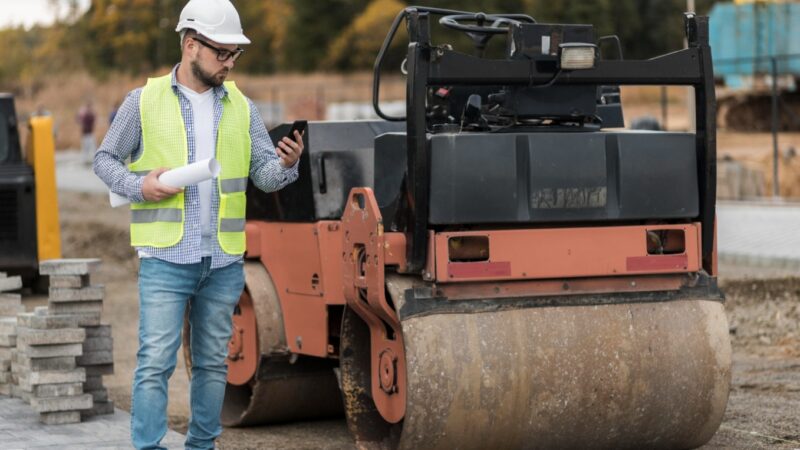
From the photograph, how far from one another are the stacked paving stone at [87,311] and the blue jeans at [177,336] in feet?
5.40

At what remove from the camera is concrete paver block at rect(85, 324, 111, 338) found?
736 cm

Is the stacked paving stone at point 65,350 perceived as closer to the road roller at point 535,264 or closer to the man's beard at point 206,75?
the road roller at point 535,264

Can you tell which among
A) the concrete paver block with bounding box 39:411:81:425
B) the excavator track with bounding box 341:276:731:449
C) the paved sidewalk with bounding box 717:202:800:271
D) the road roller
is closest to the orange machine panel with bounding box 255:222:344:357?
the road roller

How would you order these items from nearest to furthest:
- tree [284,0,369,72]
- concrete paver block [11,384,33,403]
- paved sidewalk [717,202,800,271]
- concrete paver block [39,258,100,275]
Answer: concrete paver block [39,258,100,275]
concrete paver block [11,384,33,403]
paved sidewalk [717,202,800,271]
tree [284,0,369,72]

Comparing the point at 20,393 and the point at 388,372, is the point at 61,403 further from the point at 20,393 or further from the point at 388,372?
the point at 388,372

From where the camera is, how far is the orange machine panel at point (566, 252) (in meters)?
5.84

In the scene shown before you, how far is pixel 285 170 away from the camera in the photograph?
19.0 ft

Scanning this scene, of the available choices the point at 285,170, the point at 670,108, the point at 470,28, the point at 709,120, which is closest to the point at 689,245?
the point at 709,120

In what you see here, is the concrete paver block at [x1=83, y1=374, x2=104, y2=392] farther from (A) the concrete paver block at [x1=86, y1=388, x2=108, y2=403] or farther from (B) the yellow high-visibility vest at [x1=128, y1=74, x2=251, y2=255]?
(B) the yellow high-visibility vest at [x1=128, y1=74, x2=251, y2=255]

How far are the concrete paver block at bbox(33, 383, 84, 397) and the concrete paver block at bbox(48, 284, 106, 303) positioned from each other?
0.44 m

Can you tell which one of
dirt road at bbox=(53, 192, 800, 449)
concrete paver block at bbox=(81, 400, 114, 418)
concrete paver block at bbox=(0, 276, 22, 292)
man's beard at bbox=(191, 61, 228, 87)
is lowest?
dirt road at bbox=(53, 192, 800, 449)

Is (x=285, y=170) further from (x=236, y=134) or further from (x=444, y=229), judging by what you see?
(x=444, y=229)

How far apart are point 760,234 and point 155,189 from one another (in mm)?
12245

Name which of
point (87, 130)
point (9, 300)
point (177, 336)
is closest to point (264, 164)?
point (177, 336)
